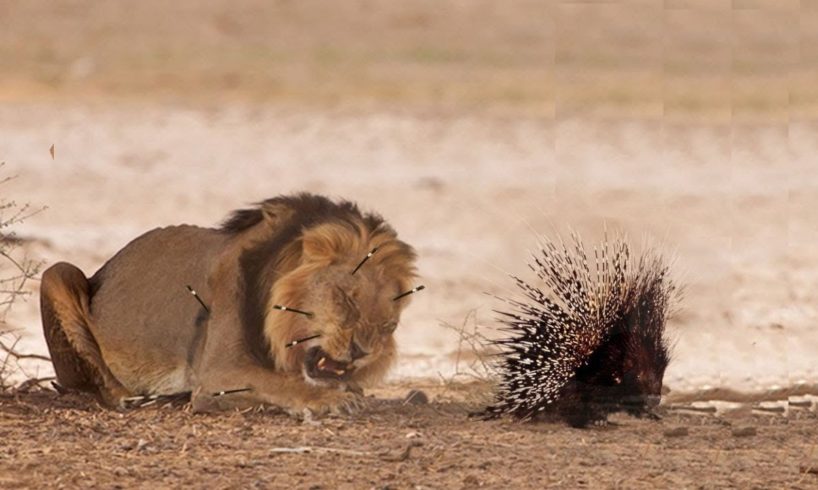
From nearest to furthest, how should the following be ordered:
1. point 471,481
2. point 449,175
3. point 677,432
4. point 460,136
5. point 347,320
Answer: point 471,481 < point 347,320 < point 677,432 < point 449,175 < point 460,136

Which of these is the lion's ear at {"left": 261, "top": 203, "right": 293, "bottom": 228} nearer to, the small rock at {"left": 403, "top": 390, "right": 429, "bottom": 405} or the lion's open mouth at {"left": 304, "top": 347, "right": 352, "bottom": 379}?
the lion's open mouth at {"left": 304, "top": 347, "right": 352, "bottom": 379}

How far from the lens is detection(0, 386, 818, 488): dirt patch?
6.57 metres

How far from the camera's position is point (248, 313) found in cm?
748

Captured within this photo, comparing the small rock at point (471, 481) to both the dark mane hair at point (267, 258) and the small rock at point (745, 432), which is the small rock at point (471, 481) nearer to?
the dark mane hair at point (267, 258)

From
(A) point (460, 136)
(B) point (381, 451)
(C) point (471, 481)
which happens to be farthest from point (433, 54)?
(C) point (471, 481)

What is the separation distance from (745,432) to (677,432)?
0.33 metres

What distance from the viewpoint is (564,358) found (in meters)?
7.66

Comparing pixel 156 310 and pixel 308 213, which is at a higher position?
pixel 308 213

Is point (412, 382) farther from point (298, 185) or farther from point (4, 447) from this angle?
point (298, 185)

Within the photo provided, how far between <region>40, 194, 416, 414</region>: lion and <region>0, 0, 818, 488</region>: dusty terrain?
0.18 m

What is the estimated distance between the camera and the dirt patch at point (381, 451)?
657cm

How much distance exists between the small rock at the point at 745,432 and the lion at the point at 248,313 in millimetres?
1597

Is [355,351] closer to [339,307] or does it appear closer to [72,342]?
[339,307]

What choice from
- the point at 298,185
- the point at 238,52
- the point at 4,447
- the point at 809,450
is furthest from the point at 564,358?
the point at 238,52
